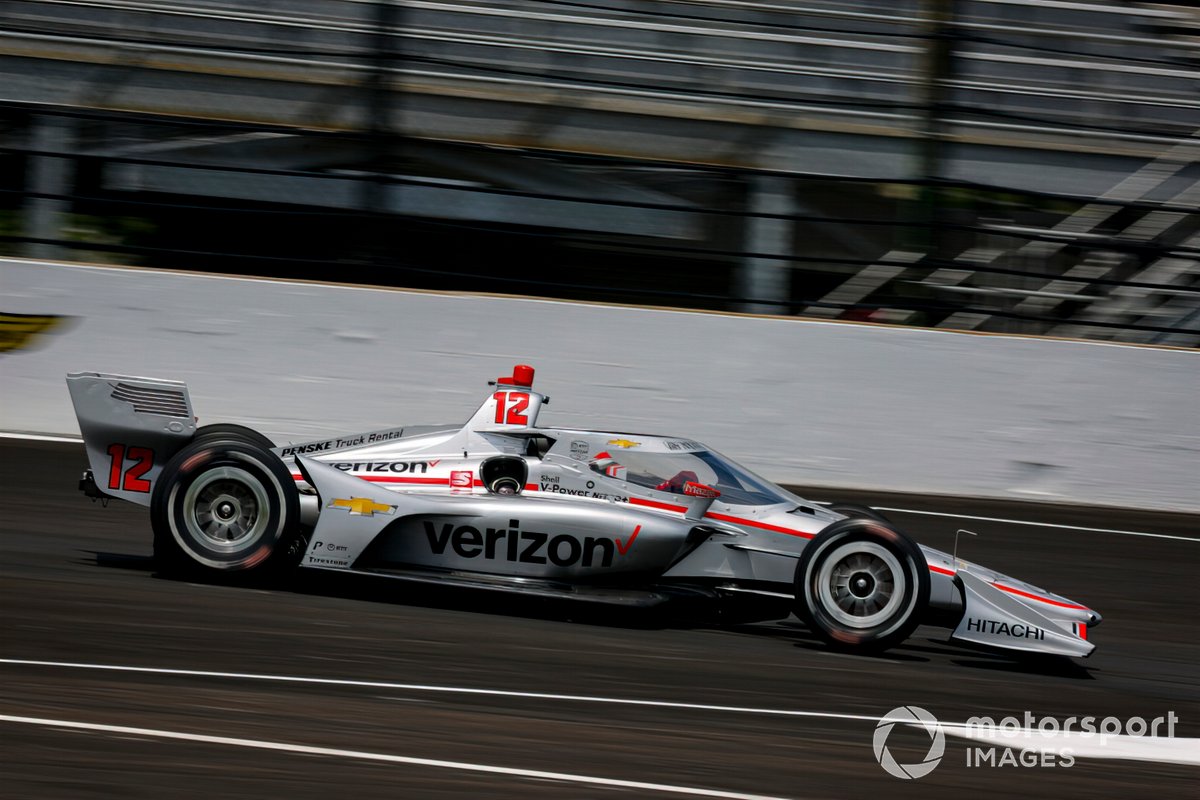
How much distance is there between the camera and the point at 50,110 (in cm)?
1150

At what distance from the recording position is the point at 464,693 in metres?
4.98

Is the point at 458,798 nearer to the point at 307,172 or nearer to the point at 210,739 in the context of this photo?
the point at 210,739

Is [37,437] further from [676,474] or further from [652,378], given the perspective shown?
[676,474]

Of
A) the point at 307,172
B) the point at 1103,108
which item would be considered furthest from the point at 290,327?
the point at 1103,108

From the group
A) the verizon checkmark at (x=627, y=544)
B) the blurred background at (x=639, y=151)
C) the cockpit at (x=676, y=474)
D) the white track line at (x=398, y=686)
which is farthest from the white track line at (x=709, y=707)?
the blurred background at (x=639, y=151)

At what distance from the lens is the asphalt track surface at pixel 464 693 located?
414 centimetres

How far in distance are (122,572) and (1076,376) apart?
7183mm

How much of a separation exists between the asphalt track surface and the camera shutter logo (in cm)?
4

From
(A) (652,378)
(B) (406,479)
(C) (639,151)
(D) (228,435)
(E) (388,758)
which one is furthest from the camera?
(C) (639,151)

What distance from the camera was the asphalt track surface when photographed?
13.6ft

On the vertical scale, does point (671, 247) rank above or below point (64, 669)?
above

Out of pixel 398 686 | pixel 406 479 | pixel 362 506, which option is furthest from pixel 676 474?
pixel 398 686

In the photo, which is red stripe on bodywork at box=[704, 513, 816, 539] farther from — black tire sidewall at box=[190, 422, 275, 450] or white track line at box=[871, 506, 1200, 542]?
white track line at box=[871, 506, 1200, 542]

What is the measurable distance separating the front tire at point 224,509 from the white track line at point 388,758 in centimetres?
182
